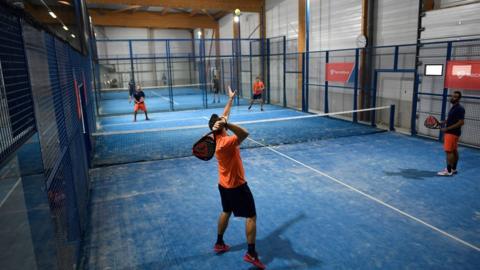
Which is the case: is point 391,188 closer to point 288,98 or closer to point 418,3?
point 418,3

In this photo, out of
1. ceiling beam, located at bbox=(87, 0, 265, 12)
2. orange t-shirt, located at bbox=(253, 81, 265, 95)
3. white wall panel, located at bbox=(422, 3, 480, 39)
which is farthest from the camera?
orange t-shirt, located at bbox=(253, 81, 265, 95)

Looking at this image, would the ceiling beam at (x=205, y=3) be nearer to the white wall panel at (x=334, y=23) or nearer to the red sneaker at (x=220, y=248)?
the white wall panel at (x=334, y=23)

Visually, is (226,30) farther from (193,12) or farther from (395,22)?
(395,22)

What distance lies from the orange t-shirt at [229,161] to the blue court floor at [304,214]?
3.89 ft

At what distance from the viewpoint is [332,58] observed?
17125 millimetres

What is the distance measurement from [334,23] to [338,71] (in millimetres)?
2673

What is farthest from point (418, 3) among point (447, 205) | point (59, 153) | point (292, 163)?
point (59, 153)

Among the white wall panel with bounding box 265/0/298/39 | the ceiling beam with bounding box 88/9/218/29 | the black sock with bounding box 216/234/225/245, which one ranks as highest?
the ceiling beam with bounding box 88/9/218/29

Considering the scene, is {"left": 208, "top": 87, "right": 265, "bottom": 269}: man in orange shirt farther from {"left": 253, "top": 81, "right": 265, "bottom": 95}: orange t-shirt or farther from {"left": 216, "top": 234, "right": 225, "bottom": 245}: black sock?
{"left": 253, "top": 81, "right": 265, "bottom": 95}: orange t-shirt

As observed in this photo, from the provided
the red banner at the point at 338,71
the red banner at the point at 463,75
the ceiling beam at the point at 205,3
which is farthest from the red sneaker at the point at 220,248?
the ceiling beam at the point at 205,3

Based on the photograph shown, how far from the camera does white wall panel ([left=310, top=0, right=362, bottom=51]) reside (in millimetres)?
15312

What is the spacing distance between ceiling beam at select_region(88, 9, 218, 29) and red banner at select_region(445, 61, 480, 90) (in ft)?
80.7

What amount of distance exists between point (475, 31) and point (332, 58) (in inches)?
289

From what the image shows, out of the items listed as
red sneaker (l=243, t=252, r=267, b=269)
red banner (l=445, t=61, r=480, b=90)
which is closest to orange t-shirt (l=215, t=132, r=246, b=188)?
red sneaker (l=243, t=252, r=267, b=269)
